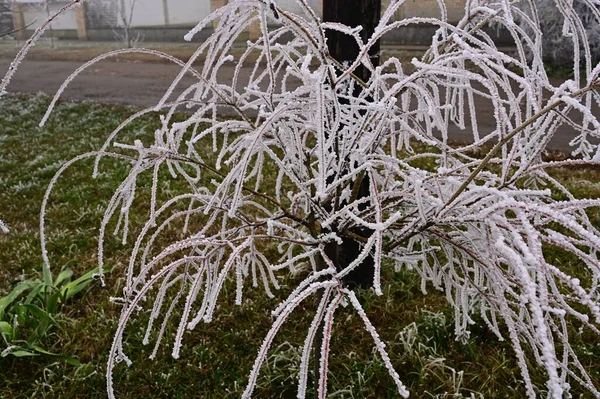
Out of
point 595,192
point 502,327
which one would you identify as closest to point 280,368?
point 502,327

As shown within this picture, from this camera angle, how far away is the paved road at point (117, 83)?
8180mm

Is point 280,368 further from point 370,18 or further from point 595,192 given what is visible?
point 595,192

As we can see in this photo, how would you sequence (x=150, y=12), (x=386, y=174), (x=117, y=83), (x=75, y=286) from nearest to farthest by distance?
1. (x=386, y=174)
2. (x=75, y=286)
3. (x=117, y=83)
4. (x=150, y=12)

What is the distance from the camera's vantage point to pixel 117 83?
1264cm

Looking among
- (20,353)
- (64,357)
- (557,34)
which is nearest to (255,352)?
(64,357)

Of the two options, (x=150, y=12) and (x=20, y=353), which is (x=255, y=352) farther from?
(x=150, y=12)

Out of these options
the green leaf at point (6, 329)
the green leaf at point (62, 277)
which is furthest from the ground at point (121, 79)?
the green leaf at point (6, 329)

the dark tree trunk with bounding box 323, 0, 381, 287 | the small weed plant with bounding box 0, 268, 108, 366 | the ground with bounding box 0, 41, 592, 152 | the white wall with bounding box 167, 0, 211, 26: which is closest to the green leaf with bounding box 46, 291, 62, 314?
the small weed plant with bounding box 0, 268, 108, 366

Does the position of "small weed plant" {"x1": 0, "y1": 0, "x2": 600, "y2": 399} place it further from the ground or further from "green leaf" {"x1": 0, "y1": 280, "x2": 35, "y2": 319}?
the ground

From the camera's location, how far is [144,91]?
1146 centimetres

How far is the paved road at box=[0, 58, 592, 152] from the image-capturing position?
8180 millimetres

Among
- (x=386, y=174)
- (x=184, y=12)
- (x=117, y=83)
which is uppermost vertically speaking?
(x=184, y=12)

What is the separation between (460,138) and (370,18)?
4.77 meters

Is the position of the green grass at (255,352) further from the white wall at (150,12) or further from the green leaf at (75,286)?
the white wall at (150,12)
